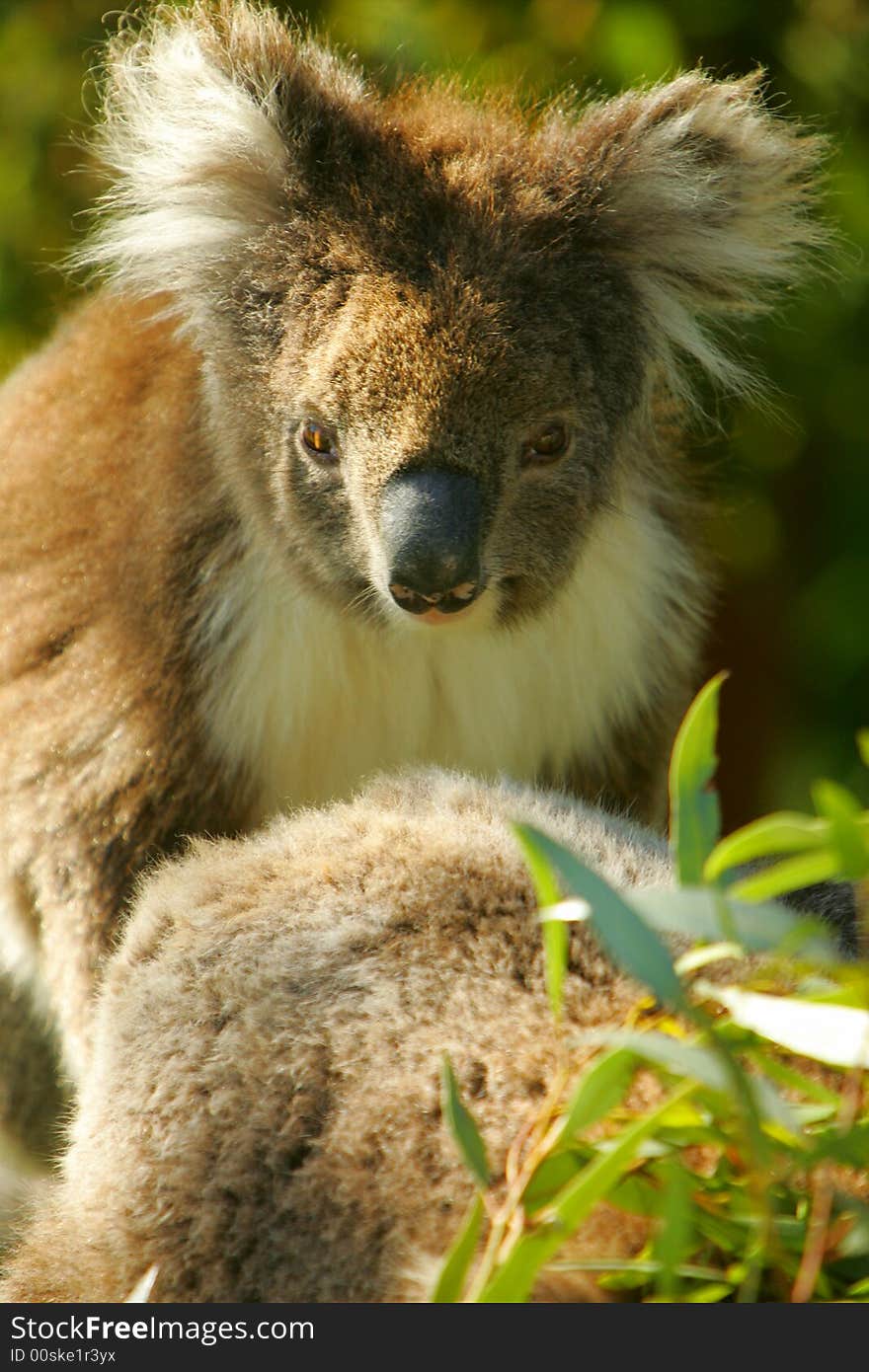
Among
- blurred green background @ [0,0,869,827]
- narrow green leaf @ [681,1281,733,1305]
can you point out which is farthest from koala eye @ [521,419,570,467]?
blurred green background @ [0,0,869,827]

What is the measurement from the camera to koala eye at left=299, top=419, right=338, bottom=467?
82.4 inches

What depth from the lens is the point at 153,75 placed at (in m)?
2.29

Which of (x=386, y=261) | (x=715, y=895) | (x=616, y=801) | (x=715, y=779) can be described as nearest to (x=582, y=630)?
(x=616, y=801)

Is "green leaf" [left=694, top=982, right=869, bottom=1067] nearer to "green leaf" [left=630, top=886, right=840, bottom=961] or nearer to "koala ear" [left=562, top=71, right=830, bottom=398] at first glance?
"green leaf" [left=630, top=886, right=840, bottom=961]

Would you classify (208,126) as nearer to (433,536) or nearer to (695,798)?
(433,536)

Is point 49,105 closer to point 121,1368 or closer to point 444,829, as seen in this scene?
point 444,829

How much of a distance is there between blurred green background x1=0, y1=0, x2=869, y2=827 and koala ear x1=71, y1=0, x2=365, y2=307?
146 centimetres

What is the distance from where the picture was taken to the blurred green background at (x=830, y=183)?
12.7ft

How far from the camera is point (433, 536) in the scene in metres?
1.89

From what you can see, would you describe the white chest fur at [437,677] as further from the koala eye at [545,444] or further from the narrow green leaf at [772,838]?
the narrow green leaf at [772,838]

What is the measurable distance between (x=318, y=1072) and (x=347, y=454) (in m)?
1.00

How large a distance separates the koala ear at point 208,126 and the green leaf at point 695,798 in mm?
1286

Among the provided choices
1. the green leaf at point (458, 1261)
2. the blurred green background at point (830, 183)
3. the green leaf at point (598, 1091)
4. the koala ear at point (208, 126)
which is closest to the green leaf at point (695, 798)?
the green leaf at point (598, 1091)

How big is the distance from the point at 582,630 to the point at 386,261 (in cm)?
69
